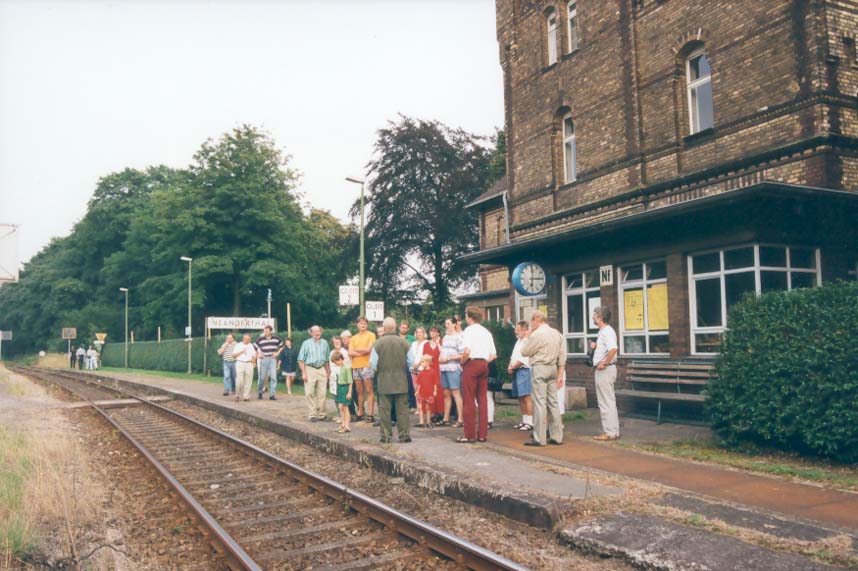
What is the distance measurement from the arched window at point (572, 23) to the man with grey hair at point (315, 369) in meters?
11.4

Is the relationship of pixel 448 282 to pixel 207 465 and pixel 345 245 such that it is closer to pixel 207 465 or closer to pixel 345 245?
pixel 345 245

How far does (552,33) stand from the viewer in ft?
68.8

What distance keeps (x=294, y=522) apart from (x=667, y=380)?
763 cm

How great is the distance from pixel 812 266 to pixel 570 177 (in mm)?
8275

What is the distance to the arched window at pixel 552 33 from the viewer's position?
67.8ft

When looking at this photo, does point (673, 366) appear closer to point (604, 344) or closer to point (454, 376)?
point (604, 344)

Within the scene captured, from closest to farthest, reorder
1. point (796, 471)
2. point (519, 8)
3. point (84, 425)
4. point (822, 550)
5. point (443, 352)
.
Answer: point (822, 550), point (796, 471), point (443, 352), point (84, 425), point (519, 8)

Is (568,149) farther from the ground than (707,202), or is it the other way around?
(568,149)

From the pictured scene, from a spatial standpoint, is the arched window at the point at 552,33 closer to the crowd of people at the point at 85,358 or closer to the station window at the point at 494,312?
the station window at the point at 494,312

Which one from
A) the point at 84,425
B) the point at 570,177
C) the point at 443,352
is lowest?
the point at 84,425

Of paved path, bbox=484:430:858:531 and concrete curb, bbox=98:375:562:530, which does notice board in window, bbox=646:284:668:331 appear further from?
concrete curb, bbox=98:375:562:530

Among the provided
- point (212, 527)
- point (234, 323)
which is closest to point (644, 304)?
point (212, 527)

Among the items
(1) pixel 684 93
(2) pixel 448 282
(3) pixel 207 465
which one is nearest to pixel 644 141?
(1) pixel 684 93

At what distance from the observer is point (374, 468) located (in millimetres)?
9523
